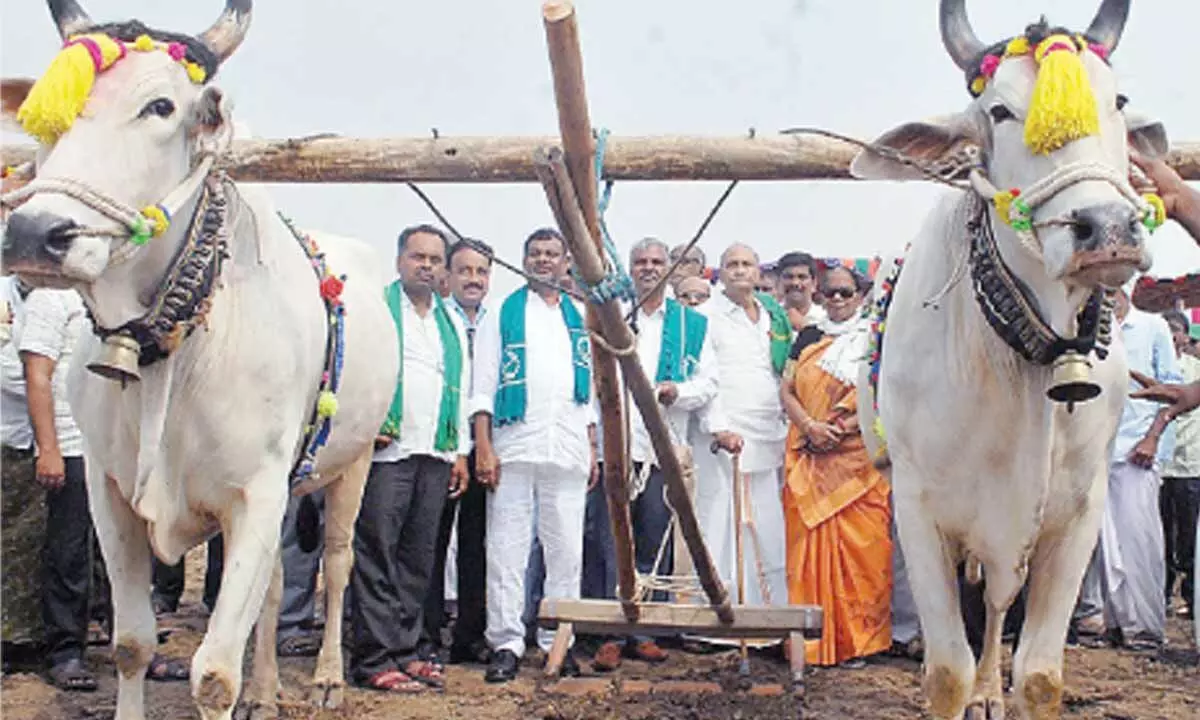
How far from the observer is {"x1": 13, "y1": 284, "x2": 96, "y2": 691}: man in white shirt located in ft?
16.9

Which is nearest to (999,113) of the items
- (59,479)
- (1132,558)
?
(59,479)

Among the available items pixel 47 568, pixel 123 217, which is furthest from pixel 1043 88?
pixel 47 568

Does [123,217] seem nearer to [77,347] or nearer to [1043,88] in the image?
[77,347]

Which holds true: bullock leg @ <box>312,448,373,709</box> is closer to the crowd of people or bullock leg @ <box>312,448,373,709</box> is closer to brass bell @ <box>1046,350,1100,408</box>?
the crowd of people

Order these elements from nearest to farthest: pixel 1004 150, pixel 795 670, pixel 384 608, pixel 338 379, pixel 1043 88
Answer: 1. pixel 1043 88
2. pixel 1004 150
3. pixel 338 379
4. pixel 795 670
5. pixel 384 608

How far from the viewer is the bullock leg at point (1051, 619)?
11.8ft

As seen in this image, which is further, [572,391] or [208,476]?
[572,391]

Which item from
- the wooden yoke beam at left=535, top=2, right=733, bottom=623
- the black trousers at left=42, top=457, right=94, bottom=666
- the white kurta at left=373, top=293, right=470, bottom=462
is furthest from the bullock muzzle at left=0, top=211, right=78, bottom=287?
the white kurta at left=373, top=293, right=470, bottom=462

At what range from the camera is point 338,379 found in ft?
14.5

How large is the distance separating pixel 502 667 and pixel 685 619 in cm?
121

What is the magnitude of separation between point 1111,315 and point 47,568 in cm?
445

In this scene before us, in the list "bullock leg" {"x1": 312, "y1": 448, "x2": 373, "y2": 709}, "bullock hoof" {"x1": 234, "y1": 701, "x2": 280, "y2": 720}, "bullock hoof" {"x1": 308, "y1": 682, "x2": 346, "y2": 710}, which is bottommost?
"bullock hoof" {"x1": 234, "y1": 701, "x2": 280, "y2": 720}

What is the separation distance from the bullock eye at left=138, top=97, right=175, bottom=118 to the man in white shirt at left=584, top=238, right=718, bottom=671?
330 cm

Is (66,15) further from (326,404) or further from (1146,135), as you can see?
(1146,135)
